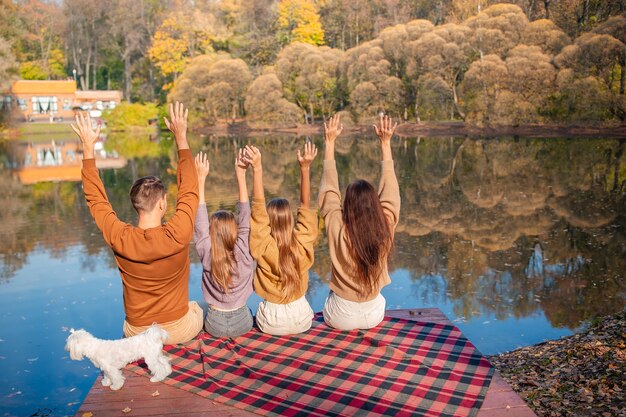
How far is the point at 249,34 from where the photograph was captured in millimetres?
43406

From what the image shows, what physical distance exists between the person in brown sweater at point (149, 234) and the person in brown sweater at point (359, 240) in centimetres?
100

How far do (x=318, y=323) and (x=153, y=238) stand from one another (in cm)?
156

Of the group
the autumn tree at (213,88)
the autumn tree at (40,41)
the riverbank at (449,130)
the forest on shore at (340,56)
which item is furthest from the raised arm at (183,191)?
the autumn tree at (40,41)

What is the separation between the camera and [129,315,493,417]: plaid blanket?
10.0 ft

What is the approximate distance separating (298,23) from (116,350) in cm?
4204

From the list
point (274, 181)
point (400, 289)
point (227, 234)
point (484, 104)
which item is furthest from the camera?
point (484, 104)

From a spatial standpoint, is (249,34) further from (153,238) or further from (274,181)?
(153,238)

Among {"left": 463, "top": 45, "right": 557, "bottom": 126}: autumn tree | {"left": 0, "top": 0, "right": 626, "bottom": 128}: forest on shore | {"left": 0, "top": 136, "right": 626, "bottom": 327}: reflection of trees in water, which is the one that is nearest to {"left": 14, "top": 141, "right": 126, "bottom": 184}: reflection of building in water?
{"left": 0, "top": 136, "right": 626, "bottom": 327}: reflection of trees in water

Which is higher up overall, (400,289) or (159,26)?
(159,26)

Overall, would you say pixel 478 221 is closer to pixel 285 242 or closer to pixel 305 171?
pixel 305 171

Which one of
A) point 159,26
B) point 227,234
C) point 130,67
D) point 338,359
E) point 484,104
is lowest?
point 338,359

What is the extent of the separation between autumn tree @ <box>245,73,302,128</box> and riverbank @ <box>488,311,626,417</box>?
31.0m

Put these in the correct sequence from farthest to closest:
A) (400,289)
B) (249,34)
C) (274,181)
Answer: (249,34), (274,181), (400,289)

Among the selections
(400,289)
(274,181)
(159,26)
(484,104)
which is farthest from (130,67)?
(400,289)
